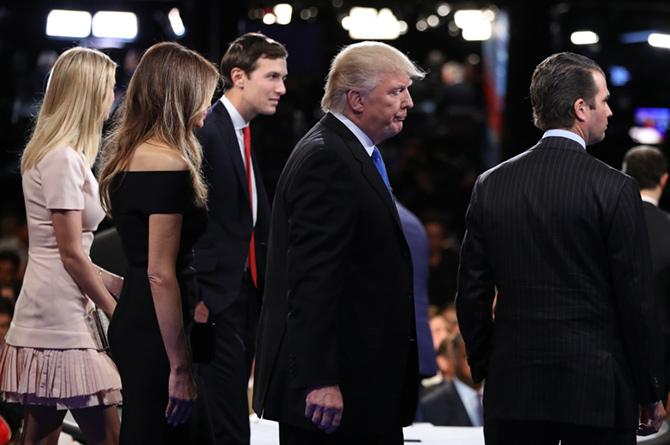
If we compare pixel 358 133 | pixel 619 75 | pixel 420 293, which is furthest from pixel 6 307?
pixel 619 75

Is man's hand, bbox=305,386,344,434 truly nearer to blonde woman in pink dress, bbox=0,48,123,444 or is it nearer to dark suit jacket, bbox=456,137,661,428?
dark suit jacket, bbox=456,137,661,428

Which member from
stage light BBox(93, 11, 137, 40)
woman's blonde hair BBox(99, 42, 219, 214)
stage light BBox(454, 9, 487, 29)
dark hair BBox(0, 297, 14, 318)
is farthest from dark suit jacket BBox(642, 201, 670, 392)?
stage light BBox(454, 9, 487, 29)

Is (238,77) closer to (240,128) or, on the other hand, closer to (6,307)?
(240,128)

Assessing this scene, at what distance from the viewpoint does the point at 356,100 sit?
3316 millimetres

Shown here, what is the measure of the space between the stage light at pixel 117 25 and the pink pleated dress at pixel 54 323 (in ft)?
21.3

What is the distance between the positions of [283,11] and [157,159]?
7008 mm

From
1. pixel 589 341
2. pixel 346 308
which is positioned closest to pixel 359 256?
pixel 346 308

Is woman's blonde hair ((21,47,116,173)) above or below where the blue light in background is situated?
below

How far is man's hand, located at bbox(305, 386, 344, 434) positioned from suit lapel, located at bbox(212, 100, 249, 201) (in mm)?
1436

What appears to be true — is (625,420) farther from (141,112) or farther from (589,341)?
(141,112)

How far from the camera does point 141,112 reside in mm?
3311

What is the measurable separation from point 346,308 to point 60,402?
1088 mm

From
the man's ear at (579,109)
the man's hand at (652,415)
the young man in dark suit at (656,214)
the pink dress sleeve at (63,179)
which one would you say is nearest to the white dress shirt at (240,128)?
the pink dress sleeve at (63,179)

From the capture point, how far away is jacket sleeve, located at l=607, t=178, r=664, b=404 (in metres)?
3.19
